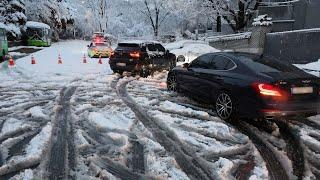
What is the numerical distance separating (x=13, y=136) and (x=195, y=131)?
3330 millimetres

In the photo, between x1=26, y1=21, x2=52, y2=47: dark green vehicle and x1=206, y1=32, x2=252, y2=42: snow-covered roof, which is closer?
x1=206, y1=32, x2=252, y2=42: snow-covered roof

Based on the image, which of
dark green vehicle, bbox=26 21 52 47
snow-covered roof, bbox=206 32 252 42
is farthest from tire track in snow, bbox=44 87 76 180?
dark green vehicle, bbox=26 21 52 47

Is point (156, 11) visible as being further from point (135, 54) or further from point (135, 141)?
point (135, 141)

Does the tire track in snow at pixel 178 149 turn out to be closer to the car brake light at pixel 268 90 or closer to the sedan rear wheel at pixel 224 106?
the sedan rear wheel at pixel 224 106

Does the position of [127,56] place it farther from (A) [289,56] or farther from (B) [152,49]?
(A) [289,56]

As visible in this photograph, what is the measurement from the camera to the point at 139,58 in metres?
14.2

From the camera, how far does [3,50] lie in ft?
70.6

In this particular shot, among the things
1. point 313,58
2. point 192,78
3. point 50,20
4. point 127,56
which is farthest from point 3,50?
point 50,20

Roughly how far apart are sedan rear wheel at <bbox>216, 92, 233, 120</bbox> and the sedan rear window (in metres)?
0.83

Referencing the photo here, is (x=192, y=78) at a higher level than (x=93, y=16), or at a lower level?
lower

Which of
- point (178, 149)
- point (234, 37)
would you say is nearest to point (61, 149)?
point (178, 149)

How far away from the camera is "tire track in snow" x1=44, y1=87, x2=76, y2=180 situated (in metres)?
4.77

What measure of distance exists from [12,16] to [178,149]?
36642mm

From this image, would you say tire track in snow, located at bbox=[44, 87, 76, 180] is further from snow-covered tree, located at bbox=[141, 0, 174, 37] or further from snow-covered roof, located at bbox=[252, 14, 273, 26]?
snow-covered tree, located at bbox=[141, 0, 174, 37]
